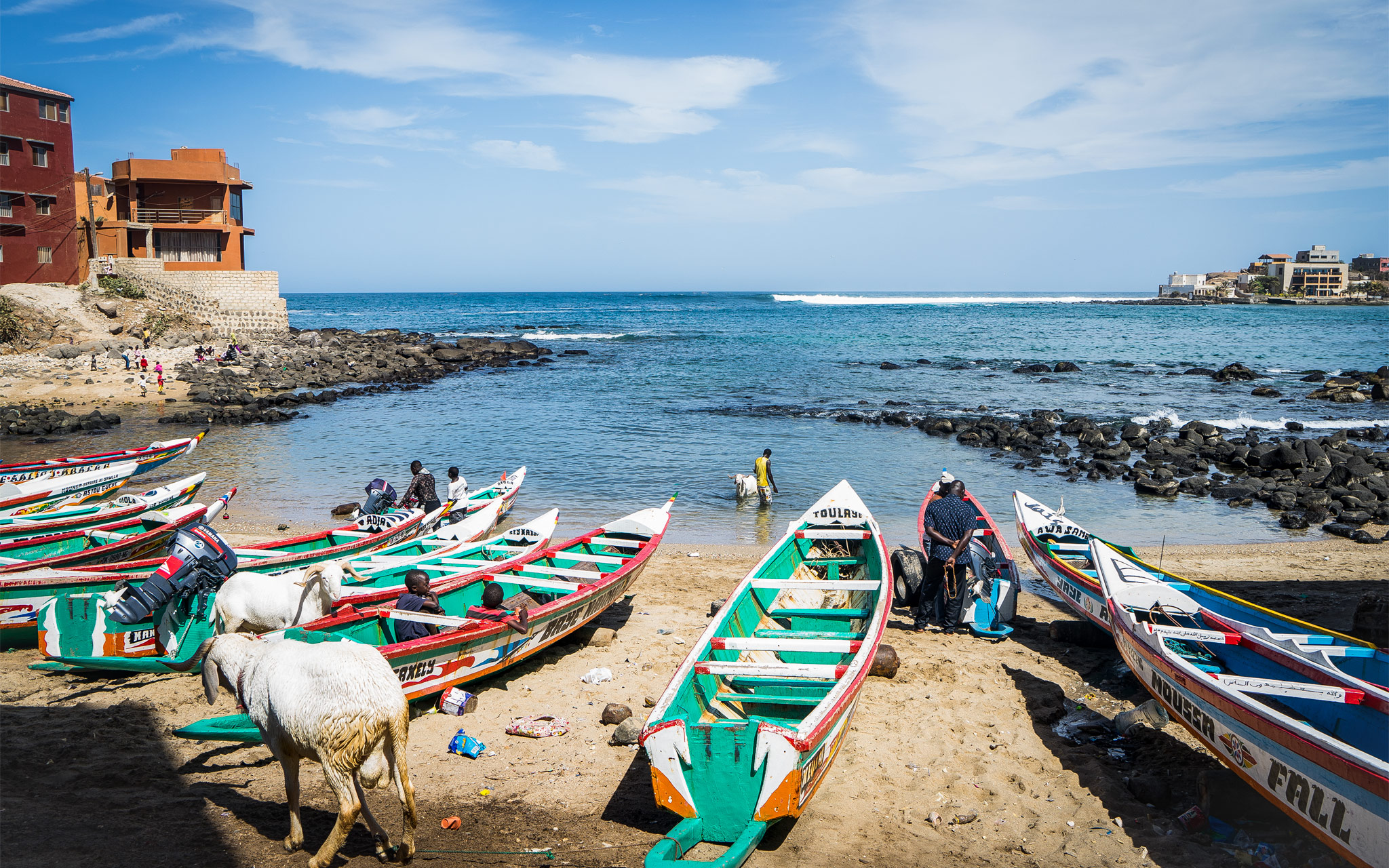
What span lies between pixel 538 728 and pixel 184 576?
386cm

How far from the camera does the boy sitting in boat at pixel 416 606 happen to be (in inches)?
305

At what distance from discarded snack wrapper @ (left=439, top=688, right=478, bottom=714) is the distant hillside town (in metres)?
147

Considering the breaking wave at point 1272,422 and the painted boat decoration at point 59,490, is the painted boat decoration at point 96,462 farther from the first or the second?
the breaking wave at point 1272,422

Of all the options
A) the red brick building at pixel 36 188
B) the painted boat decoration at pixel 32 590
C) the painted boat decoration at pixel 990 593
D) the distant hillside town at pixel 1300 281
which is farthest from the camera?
the distant hillside town at pixel 1300 281

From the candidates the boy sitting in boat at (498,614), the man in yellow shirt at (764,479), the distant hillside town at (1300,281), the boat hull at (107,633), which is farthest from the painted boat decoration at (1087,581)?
the distant hillside town at (1300,281)

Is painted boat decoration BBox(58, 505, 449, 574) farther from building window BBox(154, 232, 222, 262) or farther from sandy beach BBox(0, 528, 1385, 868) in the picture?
building window BBox(154, 232, 222, 262)

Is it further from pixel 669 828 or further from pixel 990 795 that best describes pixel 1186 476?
pixel 669 828

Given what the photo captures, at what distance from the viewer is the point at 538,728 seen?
722 cm

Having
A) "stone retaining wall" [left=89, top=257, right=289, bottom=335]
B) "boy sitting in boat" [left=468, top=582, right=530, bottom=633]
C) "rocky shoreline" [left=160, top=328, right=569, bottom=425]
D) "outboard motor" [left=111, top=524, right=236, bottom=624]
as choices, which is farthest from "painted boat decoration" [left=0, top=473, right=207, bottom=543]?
"stone retaining wall" [left=89, top=257, right=289, bottom=335]

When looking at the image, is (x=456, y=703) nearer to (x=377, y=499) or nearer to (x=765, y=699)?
(x=765, y=699)

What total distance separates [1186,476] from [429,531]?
17792mm

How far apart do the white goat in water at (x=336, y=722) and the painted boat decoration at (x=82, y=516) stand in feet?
28.1

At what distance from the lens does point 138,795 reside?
588 centimetres

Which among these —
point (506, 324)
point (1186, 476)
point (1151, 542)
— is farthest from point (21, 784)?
point (506, 324)
